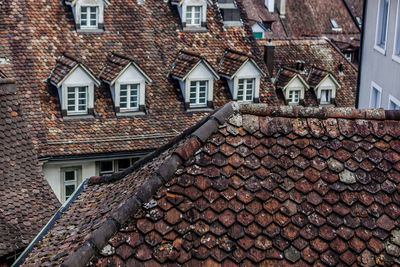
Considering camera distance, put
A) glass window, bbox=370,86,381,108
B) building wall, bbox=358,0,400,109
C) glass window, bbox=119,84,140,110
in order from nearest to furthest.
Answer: building wall, bbox=358,0,400,109 → glass window, bbox=370,86,381,108 → glass window, bbox=119,84,140,110

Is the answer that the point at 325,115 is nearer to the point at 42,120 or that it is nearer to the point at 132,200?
the point at 132,200

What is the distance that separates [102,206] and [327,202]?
3.41 meters

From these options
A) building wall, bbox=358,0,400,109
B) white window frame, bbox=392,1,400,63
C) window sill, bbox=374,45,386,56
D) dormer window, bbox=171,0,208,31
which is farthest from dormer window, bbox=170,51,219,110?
white window frame, bbox=392,1,400,63

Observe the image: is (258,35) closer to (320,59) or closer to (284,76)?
(320,59)

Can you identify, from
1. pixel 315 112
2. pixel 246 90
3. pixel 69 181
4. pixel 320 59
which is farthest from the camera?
pixel 320 59

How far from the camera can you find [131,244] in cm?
1125

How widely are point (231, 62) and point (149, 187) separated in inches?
1292

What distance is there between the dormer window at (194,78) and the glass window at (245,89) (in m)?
1.80

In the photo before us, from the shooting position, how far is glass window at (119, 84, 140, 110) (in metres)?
41.5

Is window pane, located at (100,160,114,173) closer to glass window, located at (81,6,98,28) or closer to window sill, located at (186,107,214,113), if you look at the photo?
window sill, located at (186,107,214,113)

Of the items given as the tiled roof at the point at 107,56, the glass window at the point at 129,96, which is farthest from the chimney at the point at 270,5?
the glass window at the point at 129,96

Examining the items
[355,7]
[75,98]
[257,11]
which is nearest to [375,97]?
[75,98]

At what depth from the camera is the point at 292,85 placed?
49906mm

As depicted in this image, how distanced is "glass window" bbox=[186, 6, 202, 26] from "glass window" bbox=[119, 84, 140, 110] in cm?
556
